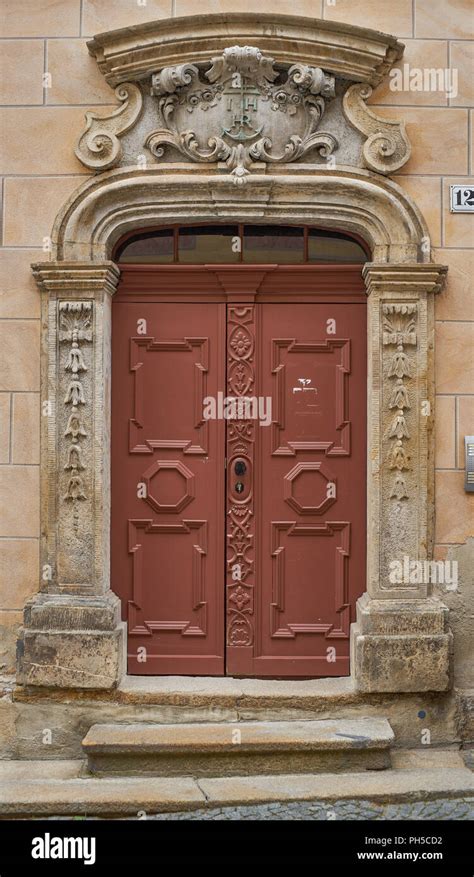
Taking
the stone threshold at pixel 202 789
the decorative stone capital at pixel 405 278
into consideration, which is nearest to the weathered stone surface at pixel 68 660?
the stone threshold at pixel 202 789

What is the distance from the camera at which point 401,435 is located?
17.5ft

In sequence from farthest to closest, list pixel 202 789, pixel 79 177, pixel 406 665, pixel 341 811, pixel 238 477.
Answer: pixel 238 477
pixel 79 177
pixel 406 665
pixel 202 789
pixel 341 811

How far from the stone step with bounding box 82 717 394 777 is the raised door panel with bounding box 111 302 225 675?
690 millimetres

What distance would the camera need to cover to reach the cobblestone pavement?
4570 mm

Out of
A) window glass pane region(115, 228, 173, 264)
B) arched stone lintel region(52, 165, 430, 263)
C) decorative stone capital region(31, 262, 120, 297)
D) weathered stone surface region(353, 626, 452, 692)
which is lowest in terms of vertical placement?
weathered stone surface region(353, 626, 452, 692)

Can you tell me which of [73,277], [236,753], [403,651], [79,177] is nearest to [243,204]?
[79,177]

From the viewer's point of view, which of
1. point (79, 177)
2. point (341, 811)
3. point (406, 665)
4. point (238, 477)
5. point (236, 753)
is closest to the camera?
point (341, 811)

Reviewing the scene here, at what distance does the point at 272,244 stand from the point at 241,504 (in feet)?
5.68

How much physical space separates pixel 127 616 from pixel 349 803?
5.97ft

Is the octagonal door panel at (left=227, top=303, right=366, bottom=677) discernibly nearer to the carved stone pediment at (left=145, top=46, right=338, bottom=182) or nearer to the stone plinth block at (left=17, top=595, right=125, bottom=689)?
the stone plinth block at (left=17, top=595, right=125, bottom=689)

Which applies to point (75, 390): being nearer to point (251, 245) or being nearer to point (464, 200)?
point (251, 245)

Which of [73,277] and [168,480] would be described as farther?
[168,480]

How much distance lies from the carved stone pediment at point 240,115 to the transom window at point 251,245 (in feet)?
A: 1.47

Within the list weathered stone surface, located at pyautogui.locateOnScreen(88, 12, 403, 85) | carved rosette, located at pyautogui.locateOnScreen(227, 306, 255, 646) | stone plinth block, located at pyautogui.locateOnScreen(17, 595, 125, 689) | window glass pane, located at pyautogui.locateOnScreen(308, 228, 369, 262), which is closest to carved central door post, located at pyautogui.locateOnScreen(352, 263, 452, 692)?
window glass pane, located at pyautogui.locateOnScreen(308, 228, 369, 262)
